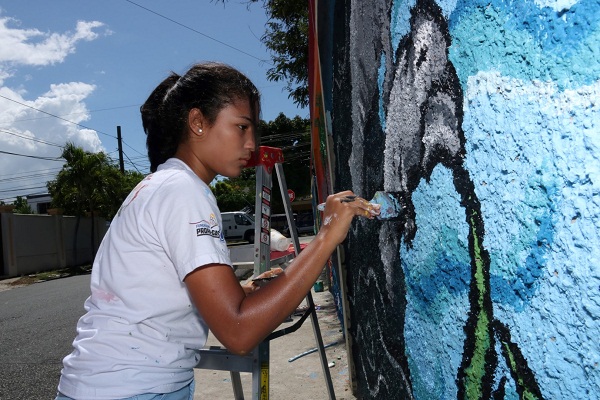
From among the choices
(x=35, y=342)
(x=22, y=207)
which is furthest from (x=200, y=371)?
(x=22, y=207)

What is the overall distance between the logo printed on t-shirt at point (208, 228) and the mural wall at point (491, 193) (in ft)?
1.83

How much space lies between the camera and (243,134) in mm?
1596

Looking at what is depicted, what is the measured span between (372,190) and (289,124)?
36244 millimetres

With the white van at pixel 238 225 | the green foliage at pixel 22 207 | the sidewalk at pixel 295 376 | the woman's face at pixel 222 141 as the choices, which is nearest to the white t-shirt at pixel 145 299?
the woman's face at pixel 222 141

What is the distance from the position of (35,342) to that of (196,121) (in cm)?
630

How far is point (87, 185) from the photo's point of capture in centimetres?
2508

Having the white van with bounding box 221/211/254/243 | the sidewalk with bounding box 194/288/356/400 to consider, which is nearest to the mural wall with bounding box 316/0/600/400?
the sidewalk with bounding box 194/288/356/400

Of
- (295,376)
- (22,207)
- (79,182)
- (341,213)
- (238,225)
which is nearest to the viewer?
(341,213)

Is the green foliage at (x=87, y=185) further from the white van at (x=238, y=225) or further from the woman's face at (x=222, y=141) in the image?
the woman's face at (x=222, y=141)

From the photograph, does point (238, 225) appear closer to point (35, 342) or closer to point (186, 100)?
point (35, 342)

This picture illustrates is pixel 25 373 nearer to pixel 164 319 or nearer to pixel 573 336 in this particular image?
pixel 164 319

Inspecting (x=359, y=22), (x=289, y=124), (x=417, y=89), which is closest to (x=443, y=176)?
(x=417, y=89)

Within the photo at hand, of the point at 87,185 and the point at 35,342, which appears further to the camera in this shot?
the point at 87,185

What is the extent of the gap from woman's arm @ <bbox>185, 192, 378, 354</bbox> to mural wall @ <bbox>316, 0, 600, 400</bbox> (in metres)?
0.37
